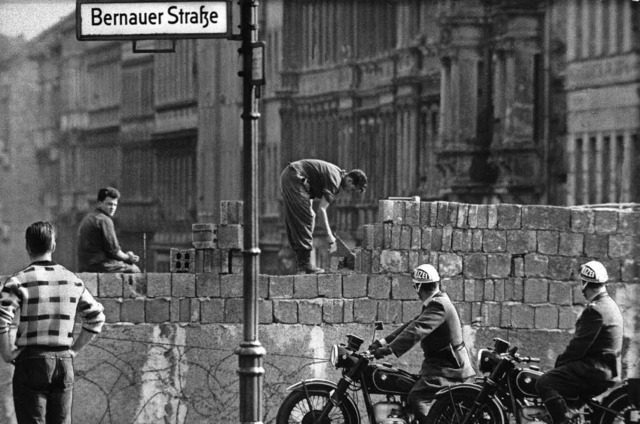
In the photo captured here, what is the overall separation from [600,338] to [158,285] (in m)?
5.17

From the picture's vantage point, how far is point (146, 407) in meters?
16.8

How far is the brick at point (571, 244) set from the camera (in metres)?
17.2

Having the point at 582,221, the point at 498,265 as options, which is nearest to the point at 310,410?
the point at 498,265

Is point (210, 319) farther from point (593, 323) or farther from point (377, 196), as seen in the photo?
point (377, 196)

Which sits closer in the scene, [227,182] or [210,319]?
[210,319]

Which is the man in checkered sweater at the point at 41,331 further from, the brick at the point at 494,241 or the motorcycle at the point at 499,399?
the brick at the point at 494,241

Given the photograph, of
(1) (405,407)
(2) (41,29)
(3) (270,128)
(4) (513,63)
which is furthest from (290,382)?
(2) (41,29)

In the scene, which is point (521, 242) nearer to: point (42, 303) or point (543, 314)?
point (543, 314)

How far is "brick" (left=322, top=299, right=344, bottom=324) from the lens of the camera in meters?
16.9

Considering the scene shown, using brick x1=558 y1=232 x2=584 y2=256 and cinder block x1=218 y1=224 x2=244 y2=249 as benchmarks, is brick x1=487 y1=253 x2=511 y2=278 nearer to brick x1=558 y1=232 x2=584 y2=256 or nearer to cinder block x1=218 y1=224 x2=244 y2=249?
brick x1=558 y1=232 x2=584 y2=256

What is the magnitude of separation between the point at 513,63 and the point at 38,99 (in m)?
24.0

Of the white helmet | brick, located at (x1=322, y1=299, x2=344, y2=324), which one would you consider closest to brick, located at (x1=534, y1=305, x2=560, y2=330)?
brick, located at (x1=322, y1=299, x2=344, y2=324)

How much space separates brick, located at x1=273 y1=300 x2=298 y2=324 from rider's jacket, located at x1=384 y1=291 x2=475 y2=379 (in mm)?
2710

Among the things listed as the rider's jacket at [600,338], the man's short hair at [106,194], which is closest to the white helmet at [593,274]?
the rider's jacket at [600,338]
